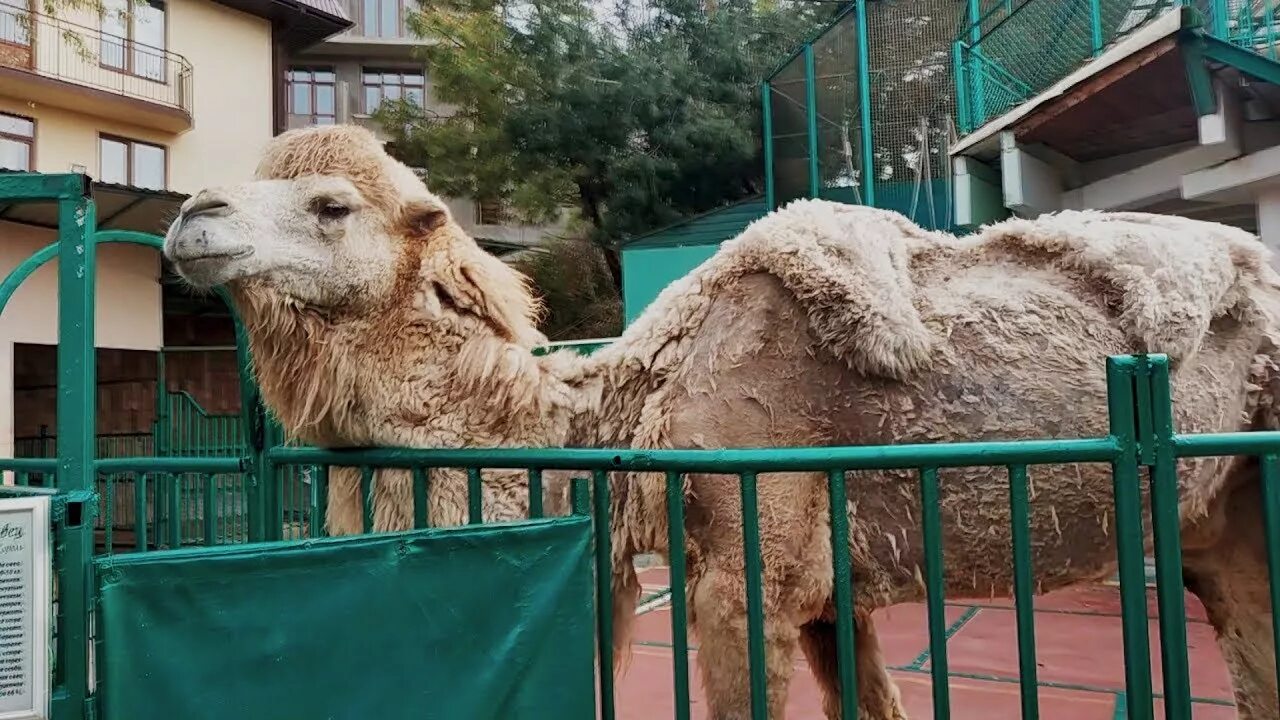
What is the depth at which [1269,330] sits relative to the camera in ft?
10.4

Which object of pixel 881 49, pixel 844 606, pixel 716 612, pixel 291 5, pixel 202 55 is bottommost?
pixel 716 612

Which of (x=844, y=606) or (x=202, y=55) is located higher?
(x=202, y=55)

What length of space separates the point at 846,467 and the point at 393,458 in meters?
1.12

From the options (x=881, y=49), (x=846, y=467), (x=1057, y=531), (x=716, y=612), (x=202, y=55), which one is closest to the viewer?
(x=846, y=467)

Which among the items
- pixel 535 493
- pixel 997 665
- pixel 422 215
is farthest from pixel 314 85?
pixel 535 493

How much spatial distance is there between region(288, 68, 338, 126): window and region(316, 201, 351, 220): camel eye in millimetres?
27684

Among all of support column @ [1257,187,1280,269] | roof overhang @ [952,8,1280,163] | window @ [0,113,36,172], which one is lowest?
support column @ [1257,187,1280,269]

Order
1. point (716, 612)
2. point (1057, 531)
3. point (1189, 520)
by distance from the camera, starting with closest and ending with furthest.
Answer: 1. point (716, 612)
2. point (1057, 531)
3. point (1189, 520)

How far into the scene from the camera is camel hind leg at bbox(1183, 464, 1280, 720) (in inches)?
Result: 128

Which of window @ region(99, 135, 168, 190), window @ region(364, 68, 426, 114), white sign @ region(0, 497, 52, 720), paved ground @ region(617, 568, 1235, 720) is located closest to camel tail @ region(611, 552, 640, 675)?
paved ground @ region(617, 568, 1235, 720)

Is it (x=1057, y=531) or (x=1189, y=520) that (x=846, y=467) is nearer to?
(x=1057, y=531)

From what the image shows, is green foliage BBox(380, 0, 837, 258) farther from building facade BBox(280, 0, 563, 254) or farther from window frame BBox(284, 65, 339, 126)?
window frame BBox(284, 65, 339, 126)

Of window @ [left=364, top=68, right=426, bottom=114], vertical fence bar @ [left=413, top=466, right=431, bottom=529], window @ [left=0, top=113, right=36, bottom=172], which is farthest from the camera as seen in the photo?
window @ [left=364, top=68, right=426, bottom=114]

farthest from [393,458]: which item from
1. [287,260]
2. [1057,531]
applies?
[1057,531]
